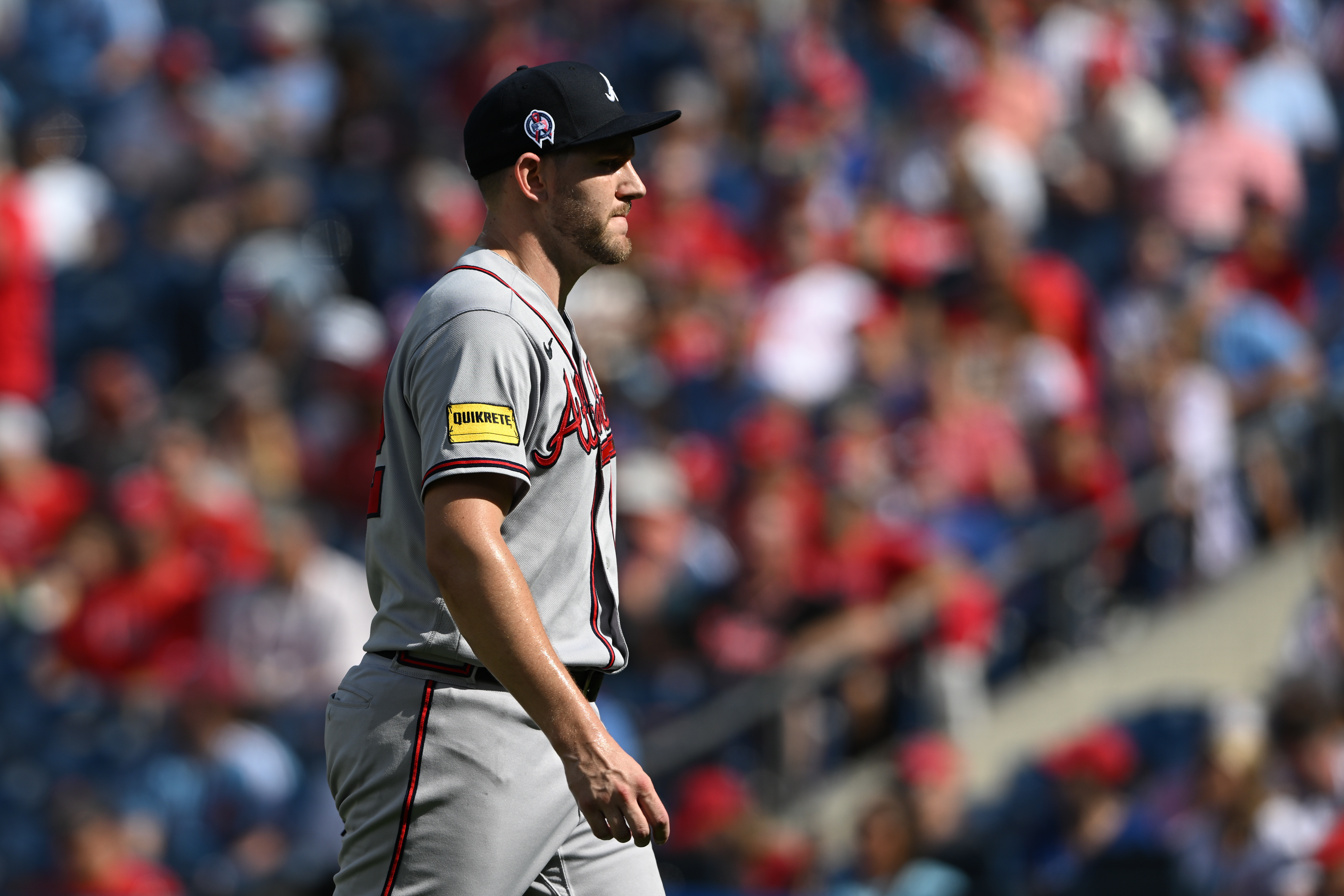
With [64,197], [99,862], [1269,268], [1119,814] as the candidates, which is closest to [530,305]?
[1119,814]

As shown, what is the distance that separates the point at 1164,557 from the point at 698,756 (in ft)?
7.90

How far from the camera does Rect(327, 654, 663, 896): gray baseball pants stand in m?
3.01

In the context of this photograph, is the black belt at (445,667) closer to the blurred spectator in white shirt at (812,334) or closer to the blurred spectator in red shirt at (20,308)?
the blurred spectator in white shirt at (812,334)

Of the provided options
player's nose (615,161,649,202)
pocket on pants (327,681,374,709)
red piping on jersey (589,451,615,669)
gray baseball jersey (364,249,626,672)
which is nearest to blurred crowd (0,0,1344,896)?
red piping on jersey (589,451,615,669)

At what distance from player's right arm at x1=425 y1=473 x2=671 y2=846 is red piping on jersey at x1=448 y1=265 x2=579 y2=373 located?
0.33 m

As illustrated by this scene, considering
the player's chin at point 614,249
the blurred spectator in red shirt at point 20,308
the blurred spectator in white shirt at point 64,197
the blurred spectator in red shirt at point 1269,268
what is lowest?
the player's chin at point 614,249

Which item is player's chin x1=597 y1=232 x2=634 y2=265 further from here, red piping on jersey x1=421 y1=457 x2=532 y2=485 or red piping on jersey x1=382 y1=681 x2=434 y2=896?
red piping on jersey x1=382 y1=681 x2=434 y2=896

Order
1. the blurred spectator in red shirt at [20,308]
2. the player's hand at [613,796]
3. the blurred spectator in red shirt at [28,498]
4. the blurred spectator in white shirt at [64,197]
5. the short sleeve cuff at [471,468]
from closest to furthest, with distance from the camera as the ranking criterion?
the player's hand at [613,796], the short sleeve cuff at [471,468], the blurred spectator in red shirt at [28,498], the blurred spectator in red shirt at [20,308], the blurred spectator in white shirt at [64,197]

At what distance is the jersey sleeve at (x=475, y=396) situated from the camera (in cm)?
295

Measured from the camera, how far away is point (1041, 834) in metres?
7.51

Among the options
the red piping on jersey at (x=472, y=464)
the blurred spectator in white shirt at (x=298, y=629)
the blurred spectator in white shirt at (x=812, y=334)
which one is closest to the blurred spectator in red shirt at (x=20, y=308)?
the blurred spectator in white shirt at (x=298, y=629)

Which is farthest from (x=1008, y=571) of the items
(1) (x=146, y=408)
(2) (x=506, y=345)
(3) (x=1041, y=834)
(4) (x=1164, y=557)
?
(2) (x=506, y=345)

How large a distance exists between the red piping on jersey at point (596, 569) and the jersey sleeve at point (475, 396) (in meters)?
0.23

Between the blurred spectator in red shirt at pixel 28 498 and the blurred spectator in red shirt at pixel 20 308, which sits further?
the blurred spectator in red shirt at pixel 20 308
